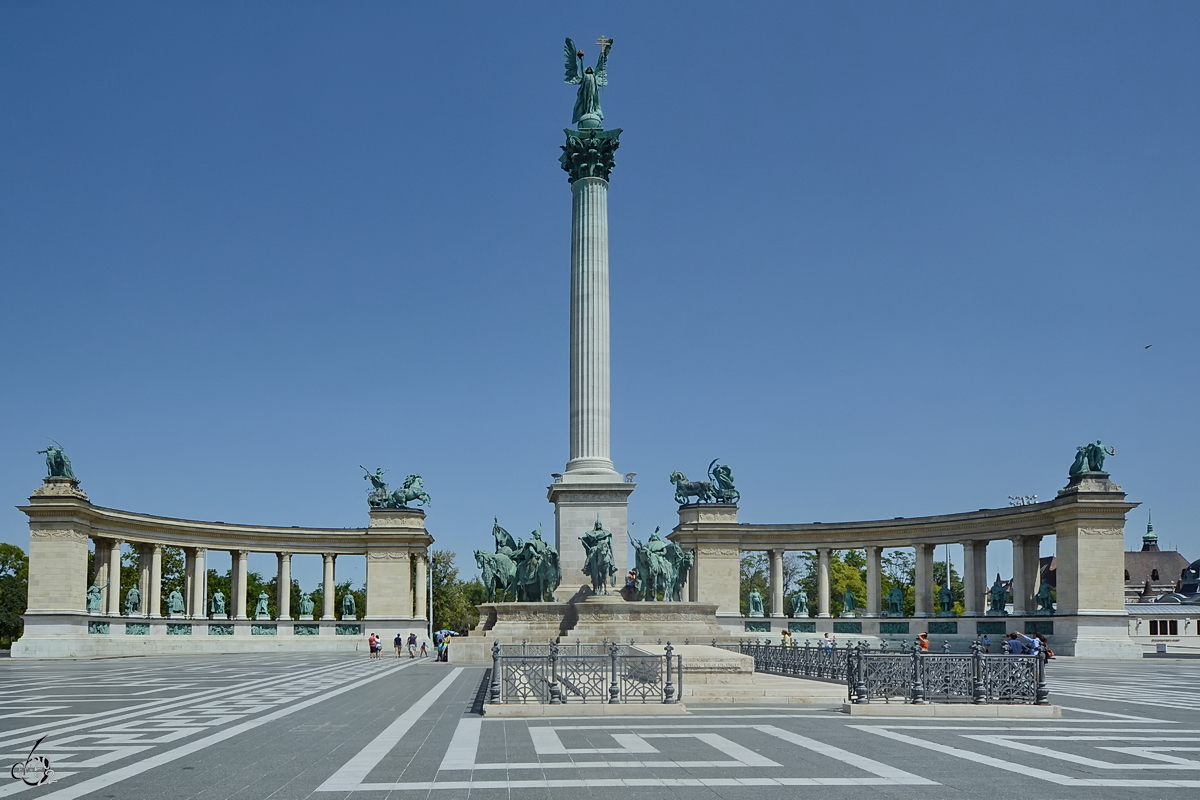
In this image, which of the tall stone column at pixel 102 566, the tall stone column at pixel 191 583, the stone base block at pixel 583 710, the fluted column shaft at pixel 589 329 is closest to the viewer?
the stone base block at pixel 583 710

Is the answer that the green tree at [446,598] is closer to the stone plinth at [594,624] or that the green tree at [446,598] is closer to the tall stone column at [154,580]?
the tall stone column at [154,580]

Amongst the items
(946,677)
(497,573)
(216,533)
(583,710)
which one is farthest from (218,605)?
(946,677)

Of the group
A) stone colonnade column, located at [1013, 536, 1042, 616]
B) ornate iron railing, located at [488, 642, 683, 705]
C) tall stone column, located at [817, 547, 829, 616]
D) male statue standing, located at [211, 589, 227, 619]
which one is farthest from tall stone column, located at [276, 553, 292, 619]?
ornate iron railing, located at [488, 642, 683, 705]

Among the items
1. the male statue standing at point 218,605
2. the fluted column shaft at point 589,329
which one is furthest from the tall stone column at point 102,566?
the fluted column shaft at point 589,329

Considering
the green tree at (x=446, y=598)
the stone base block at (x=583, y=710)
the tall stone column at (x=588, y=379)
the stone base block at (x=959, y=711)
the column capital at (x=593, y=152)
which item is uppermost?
the column capital at (x=593, y=152)

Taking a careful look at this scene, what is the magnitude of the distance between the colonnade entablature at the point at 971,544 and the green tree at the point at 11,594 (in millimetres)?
54295

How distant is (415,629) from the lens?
8744cm

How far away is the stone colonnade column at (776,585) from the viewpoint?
8562 centimetres

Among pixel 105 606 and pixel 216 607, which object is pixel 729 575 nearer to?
pixel 216 607

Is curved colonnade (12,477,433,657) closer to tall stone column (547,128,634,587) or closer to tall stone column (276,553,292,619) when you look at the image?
tall stone column (276,553,292,619)

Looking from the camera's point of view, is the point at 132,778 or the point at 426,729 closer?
the point at 132,778

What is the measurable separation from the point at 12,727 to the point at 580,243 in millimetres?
36252

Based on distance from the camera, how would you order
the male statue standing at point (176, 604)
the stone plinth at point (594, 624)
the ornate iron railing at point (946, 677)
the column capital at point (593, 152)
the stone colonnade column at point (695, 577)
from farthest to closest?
the stone colonnade column at point (695, 577) < the male statue standing at point (176, 604) < the column capital at point (593, 152) < the stone plinth at point (594, 624) < the ornate iron railing at point (946, 677)

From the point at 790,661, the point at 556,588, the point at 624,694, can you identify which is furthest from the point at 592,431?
the point at 624,694
